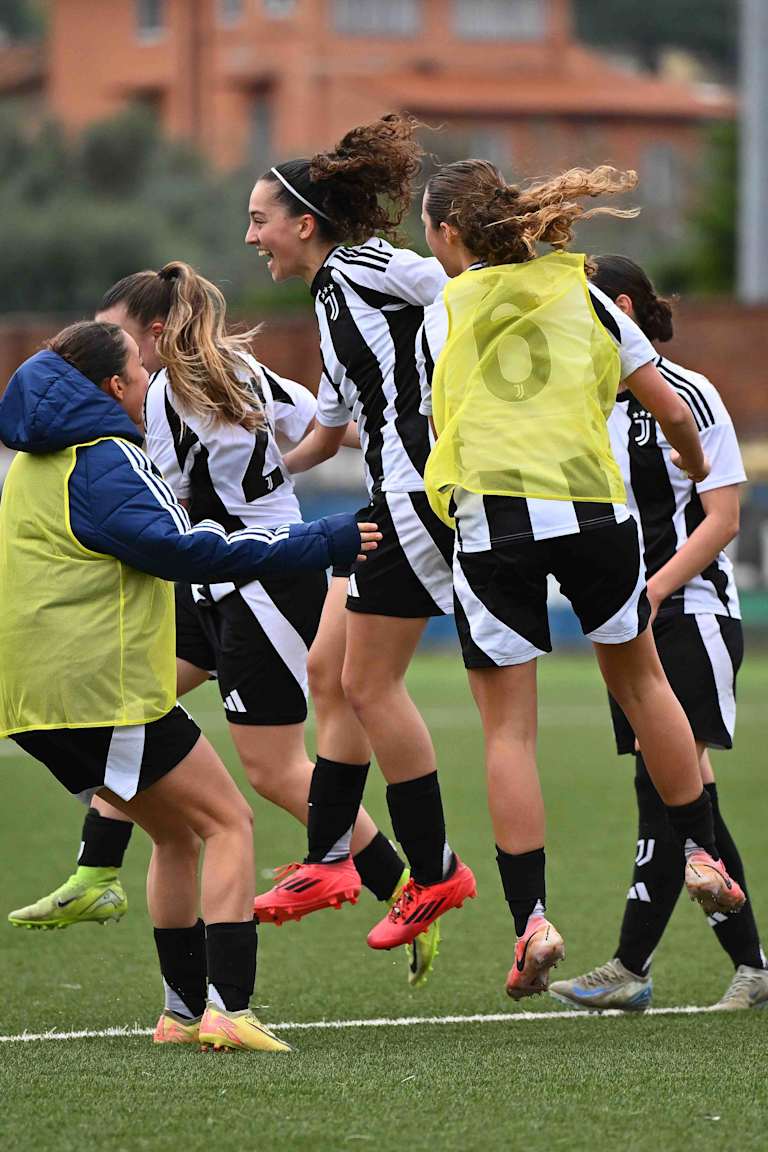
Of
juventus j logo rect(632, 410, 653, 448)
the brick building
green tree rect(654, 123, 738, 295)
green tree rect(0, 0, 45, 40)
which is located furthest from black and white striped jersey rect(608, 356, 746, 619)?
green tree rect(0, 0, 45, 40)

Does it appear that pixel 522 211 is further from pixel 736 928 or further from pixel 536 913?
pixel 736 928

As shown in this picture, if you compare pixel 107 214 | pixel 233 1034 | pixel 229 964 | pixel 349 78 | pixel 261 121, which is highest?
pixel 229 964

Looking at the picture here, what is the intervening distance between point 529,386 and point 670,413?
0.40 metres

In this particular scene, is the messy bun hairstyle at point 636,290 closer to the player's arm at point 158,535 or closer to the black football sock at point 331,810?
the player's arm at point 158,535

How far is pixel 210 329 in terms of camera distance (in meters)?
5.41

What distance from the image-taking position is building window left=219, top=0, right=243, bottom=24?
58938mm

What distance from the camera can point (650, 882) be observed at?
5672mm

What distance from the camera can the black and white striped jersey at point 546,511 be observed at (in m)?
4.73

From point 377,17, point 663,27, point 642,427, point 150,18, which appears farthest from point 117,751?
point 663,27

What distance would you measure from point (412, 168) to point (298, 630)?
4.42 ft

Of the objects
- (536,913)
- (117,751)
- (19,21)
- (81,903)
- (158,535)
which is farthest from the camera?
(19,21)

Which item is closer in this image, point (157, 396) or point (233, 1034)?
point (233, 1034)

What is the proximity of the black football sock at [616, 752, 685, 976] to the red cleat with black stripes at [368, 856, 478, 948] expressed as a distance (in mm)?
542

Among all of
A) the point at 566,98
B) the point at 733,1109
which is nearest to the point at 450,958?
the point at 733,1109
